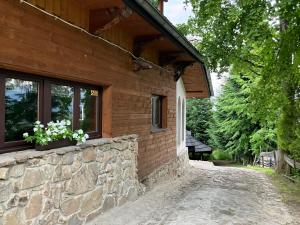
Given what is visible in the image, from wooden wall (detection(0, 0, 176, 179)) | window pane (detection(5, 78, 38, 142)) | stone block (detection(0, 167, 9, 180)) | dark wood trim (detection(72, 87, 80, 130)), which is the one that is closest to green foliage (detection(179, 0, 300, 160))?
wooden wall (detection(0, 0, 176, 179))

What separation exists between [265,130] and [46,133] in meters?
22.2

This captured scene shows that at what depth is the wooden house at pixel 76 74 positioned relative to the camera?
3.71 metres

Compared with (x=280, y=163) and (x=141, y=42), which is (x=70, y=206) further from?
(x=280, y=163)

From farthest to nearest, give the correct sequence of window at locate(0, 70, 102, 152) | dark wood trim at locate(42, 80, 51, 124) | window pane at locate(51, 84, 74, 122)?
window pane at locate(51, 84, 74, 122)
dark wood trim at locate(42, 80, 51, 124)
window at locate(0, 70, 102, 152)

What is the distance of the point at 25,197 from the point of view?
356cm

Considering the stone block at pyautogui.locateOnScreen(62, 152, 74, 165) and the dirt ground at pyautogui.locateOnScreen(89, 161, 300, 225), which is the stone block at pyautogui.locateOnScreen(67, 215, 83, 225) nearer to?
the dirt ground at pyautogui.locateOnScreen(89, 161, 300, 225)

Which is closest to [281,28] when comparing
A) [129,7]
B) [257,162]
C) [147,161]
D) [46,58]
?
[147,161]

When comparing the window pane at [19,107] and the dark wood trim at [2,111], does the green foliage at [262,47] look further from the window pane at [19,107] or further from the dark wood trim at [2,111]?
the dark wood trim at [2,111]

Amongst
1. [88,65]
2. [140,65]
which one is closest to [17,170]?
[88,65]

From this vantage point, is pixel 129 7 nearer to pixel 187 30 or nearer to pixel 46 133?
pixel 46 133

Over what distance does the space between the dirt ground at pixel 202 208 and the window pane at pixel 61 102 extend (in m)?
1.53

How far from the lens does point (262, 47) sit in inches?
465

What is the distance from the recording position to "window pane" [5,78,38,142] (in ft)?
12.6

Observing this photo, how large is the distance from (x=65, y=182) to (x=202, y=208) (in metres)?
2.97
